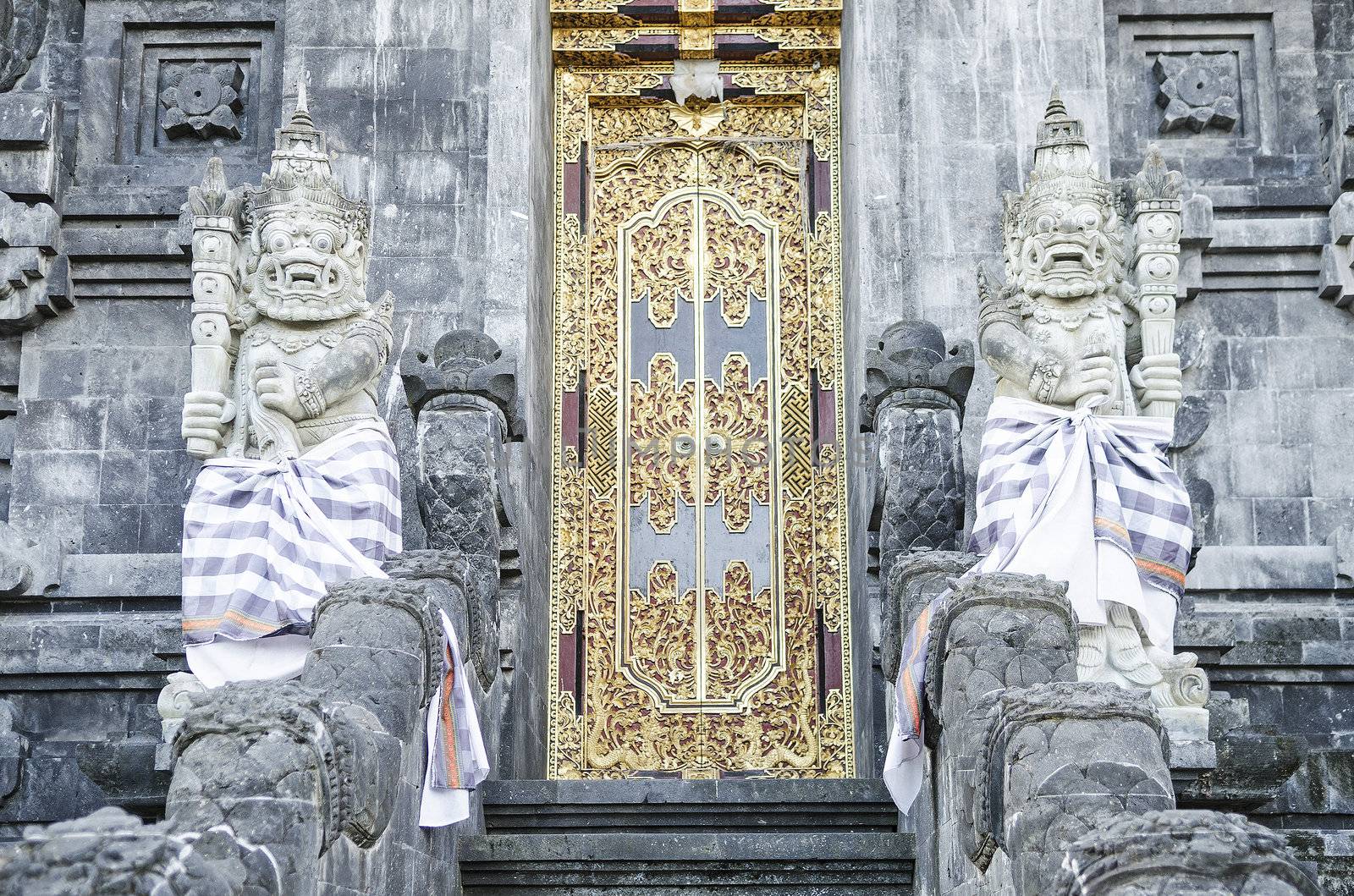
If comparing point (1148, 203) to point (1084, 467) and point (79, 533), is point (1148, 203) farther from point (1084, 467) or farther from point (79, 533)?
point (79, 533)

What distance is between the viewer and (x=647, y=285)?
14023 mm

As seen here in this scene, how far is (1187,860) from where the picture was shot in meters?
6.00

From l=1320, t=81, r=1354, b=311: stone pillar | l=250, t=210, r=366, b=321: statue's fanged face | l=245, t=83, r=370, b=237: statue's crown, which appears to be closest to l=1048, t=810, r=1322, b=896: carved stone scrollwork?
l=250, t=210, r=366, b=321: statue's fanged face

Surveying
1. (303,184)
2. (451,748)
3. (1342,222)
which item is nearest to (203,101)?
(303,184)

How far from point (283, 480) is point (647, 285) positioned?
4.61 metres

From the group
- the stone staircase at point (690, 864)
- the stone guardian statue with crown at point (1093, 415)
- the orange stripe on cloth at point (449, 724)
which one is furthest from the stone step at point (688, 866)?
the stone guardian statue with crown at point (1093, 415)

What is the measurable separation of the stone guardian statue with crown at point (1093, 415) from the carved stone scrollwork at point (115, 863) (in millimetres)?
4122

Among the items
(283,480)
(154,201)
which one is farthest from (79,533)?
(283,480)

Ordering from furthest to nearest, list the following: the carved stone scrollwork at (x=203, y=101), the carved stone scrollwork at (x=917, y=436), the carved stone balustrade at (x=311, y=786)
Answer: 1. the carved stone scrollwork at (x=203, y=101)
2. the carved stone scrollwork at (x=917, y=436)
3. the carved stone balustrade at (x=311, y=786)

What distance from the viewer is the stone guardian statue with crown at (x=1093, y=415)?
9.57 metres

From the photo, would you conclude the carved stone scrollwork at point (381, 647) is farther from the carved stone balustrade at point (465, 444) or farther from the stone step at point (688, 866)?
the carved stone balustrade at point (465, 444)

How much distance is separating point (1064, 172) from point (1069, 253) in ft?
1.53

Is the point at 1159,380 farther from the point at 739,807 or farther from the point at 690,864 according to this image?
the point at 690,864

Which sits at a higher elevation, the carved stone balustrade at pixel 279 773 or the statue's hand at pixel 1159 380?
the statue's hand at pixel 1159 380
